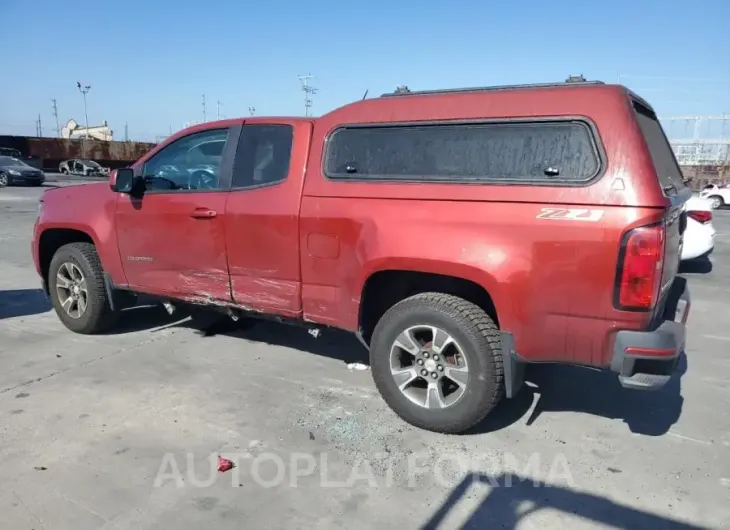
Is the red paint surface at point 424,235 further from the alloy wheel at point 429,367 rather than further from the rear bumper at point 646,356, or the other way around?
the alloy wheel at point 429,367

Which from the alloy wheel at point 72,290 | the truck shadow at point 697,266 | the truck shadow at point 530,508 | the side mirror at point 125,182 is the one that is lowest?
the truck shadow at point 530,508

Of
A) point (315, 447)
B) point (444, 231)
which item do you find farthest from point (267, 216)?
point (315, 447)

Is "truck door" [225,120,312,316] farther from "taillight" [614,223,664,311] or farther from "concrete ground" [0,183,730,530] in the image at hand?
"taillight" [614,223,664,311]

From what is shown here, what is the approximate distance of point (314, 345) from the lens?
5133 mm

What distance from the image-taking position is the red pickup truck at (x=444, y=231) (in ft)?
9.65

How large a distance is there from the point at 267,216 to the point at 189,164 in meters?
1.07

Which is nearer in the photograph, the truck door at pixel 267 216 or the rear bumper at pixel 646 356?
the rear bumper at pixel 646 356

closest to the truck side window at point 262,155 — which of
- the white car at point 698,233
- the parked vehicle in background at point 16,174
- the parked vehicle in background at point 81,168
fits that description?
the white car at point 698,233

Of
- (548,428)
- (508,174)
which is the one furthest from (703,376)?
(508,174)

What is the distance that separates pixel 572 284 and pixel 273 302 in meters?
2.09

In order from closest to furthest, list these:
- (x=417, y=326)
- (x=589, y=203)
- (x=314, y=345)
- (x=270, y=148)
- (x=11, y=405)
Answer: (x=589, y=203) < (x=417, y=326) < (x=11, y=405) < (x=270, y=148) < (x=314, y=345)

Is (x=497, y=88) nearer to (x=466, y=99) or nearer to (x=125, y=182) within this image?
(x=466, y=99)

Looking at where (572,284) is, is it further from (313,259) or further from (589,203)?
(313,259)

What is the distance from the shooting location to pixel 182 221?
4426 mm
